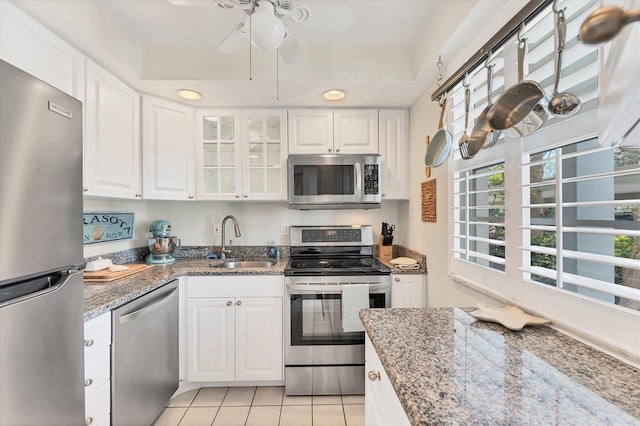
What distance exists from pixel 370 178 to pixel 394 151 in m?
0.34

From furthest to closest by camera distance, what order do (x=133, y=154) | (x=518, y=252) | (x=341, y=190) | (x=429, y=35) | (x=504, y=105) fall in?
(x=341, y=190) → (x=133, y=154) → (x=429, y=35) → (x=518, y=252) → (x=504, y=105)

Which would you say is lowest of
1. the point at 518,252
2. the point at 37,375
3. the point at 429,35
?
the point at 37,375

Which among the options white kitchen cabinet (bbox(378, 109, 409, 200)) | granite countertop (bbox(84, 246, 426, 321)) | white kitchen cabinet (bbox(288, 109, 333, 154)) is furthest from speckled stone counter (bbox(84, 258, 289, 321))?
white kitchen cabinet (bbox(378, 109, 409, 200))

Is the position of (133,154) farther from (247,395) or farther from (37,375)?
(247,395)

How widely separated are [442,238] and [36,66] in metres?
2.31

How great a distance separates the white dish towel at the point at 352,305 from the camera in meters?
2.00

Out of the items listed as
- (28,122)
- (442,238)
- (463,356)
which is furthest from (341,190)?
(28,122)

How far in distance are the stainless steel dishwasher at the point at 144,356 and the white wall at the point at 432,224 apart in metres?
1.74

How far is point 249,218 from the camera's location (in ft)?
8.86

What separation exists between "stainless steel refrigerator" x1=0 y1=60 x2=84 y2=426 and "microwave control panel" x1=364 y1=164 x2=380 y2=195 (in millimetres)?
1804

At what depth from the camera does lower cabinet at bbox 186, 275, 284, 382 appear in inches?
80.7

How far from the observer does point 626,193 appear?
2.62ft

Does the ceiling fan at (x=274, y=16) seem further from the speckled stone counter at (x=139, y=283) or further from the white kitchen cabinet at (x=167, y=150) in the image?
the speckled stone counter at (x=139, y=283)

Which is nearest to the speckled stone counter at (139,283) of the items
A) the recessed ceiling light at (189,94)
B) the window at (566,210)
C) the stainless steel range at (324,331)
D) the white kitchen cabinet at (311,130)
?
the stainless steel range at (324,331)
